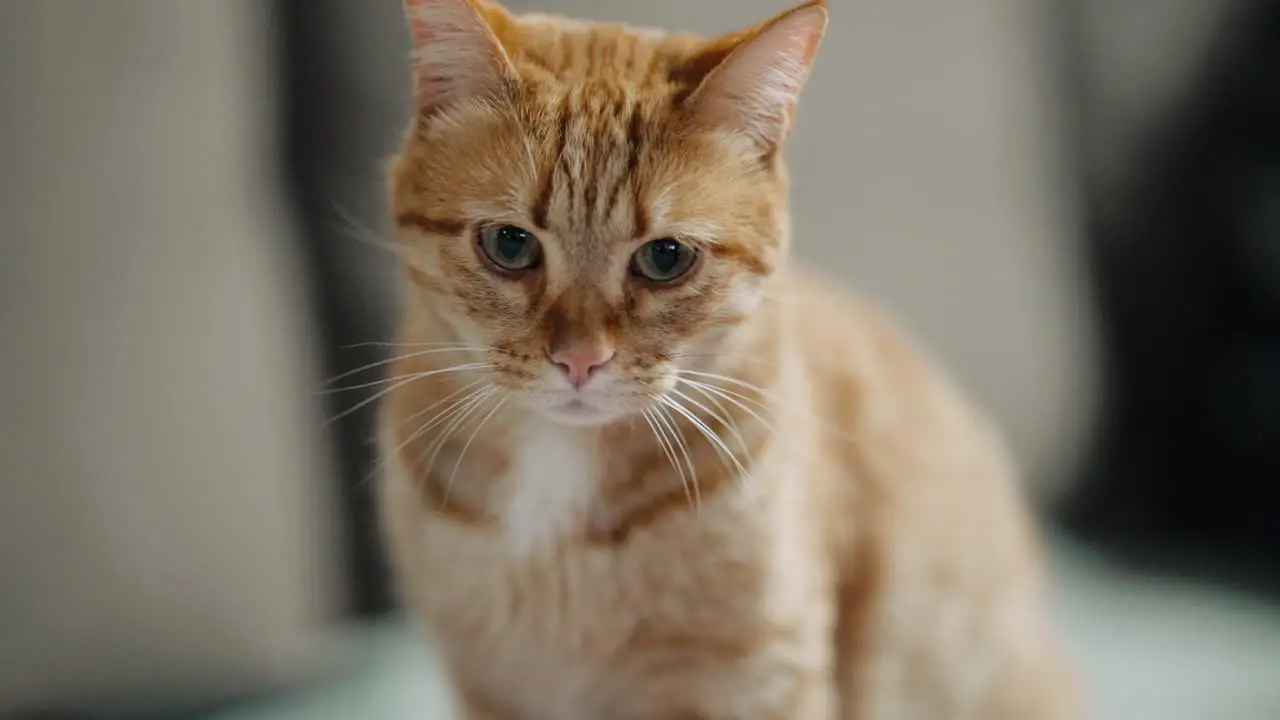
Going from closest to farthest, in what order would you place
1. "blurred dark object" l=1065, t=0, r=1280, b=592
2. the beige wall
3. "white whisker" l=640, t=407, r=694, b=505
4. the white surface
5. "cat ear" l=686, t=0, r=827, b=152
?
1. "cat ear" l=686, t=0, r=827, b=152
2. "white whisker" l=640, t=407, r=694, b=505
3. the beige wall
4. the white surface
5. "blurred dark object" l=1065, t=0, r=1280, b=592

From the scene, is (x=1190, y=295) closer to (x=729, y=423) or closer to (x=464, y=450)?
(x=729, y=423)

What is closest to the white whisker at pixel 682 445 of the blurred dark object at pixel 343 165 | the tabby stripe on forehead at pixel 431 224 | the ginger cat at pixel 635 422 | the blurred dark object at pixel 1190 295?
the ginger cat at pixel 635 422

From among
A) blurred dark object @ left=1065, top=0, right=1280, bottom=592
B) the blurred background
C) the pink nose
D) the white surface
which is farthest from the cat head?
blurred dark object @ left=1065, top=0, right=1280, bottom=592

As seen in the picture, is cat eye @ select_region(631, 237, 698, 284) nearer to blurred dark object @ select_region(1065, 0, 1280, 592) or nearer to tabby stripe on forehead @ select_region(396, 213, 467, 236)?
tabby stripe on forehead @ select_region(396, 213, 467, 236)

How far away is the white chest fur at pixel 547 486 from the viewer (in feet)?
3.36

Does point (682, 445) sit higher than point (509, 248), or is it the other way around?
point (509, 248)

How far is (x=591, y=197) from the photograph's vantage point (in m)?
0.92

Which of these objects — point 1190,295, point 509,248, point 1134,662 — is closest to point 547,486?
point 509,248

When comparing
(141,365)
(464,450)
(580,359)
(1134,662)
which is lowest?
(1134,662)

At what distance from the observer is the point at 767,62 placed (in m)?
0.91

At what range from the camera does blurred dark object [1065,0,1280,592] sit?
1785mm

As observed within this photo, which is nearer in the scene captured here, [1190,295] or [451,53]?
[451,53]

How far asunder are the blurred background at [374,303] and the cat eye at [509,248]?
0.51m

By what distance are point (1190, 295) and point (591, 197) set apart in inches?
50.9
